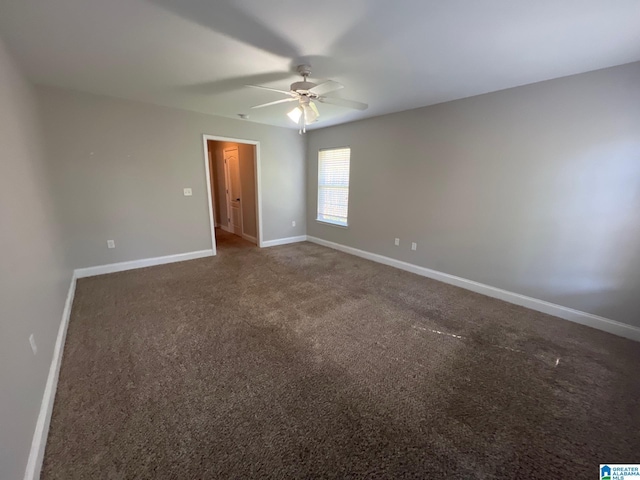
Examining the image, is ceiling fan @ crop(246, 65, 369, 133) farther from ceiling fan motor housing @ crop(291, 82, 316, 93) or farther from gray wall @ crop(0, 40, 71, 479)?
gray wall @ crop(0, 40, 71, 479)

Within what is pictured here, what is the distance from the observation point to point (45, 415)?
144 cm

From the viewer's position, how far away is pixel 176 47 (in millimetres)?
2078

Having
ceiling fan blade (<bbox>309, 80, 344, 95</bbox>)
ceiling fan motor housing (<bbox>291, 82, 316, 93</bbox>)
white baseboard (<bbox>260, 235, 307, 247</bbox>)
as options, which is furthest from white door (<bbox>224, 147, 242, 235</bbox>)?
ceiling fan blade (<bbox>309, 80, 344, 95</bbox>)

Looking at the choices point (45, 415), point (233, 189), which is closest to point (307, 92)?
point (45, 415)

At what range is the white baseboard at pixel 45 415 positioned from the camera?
1188 millimetres

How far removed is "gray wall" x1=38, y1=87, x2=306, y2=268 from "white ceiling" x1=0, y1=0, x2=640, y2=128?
49 cm

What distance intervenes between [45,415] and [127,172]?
10.7 feet

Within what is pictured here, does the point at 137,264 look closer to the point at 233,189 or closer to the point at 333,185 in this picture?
the point at 233,189

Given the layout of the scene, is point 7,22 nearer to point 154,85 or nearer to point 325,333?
point 154,85

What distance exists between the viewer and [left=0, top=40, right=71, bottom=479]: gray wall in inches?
44.6

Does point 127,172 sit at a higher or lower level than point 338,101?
lower

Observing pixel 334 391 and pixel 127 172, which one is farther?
pixel 127 172

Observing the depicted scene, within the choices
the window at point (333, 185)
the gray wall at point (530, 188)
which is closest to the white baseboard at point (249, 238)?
the window at point (333, 185)

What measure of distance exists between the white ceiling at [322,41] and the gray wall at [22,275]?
563 millimetres
